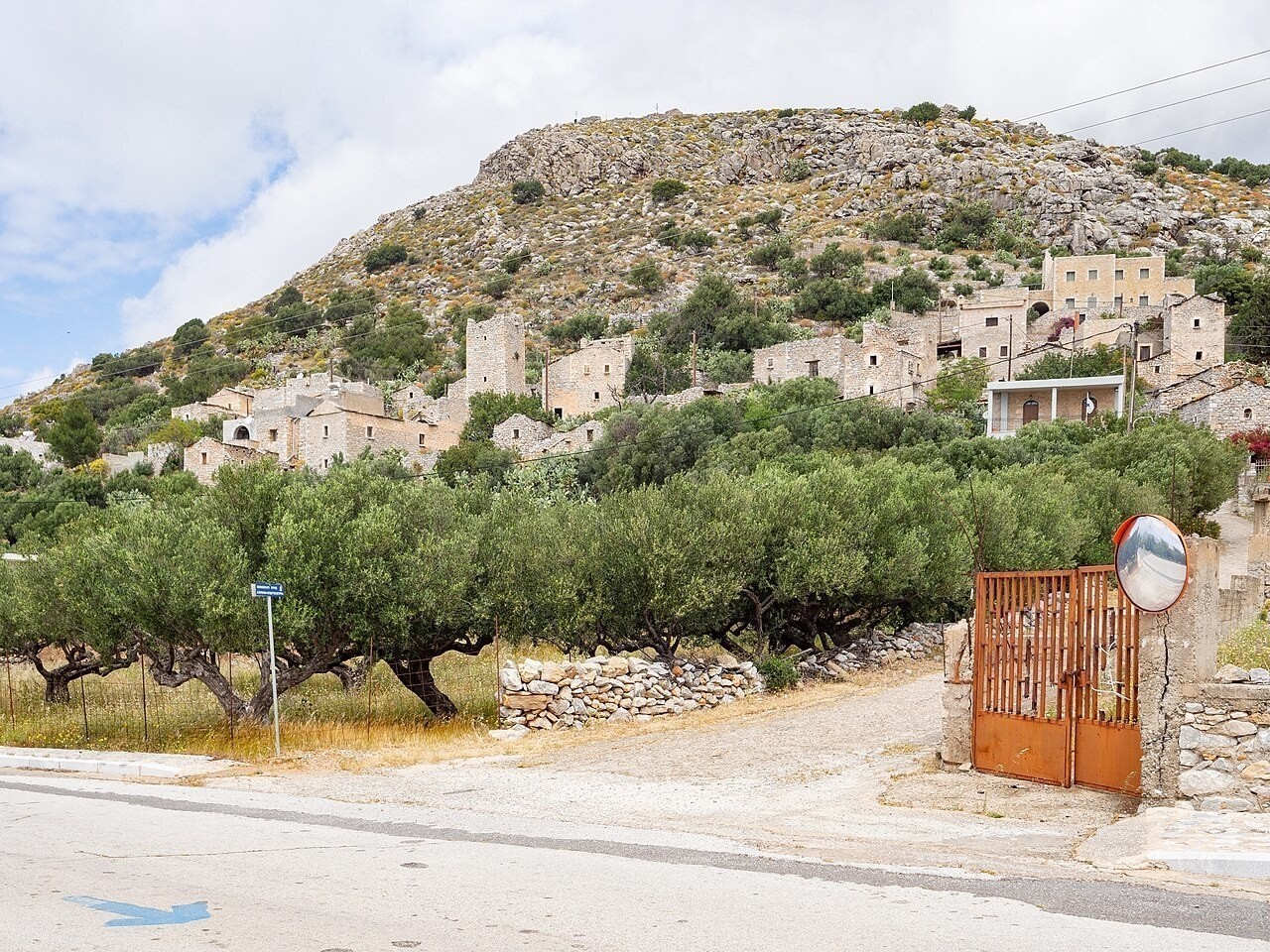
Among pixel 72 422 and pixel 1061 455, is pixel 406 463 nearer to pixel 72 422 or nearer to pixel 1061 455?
pixel 72 422

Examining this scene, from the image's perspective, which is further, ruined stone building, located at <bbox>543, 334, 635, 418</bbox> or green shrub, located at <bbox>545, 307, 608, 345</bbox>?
green shrub, located at <bbox>545, 307, 608, 345</bbox>

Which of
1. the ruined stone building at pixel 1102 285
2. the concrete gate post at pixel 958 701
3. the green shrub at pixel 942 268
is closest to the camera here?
the concrete gate post at pixel 958 701

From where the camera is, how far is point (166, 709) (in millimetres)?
20516

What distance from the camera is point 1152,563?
29.3 feet

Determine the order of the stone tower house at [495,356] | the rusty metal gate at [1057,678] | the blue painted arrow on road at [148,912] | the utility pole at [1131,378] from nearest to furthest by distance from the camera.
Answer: the blue painted arrow on road at [148,912] < the rusty metal gate at [1057,678] < the utility pole at [1131,378] < the stone tower house at [495,356]

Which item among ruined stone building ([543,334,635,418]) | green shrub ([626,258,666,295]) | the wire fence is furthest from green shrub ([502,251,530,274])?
the wire fence

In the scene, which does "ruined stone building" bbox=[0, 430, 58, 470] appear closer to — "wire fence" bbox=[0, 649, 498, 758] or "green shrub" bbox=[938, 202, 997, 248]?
"wire fence" bbox=[0, 649, 498, 758]

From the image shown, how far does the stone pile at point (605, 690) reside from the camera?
1755cm

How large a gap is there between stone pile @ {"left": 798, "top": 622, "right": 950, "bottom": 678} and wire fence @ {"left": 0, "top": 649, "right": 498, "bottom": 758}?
6.89 metres

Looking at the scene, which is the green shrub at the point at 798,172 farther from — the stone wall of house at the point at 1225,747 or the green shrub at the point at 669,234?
the stone wall of house at the point at 1225,747

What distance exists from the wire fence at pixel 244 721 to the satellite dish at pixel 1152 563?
11.0 metres

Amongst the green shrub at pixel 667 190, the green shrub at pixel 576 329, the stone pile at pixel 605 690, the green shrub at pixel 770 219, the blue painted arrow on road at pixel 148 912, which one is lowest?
the stone pile at pixel 605 690

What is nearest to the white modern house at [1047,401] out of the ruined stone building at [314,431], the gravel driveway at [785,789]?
the ruined stone building at [314,431]

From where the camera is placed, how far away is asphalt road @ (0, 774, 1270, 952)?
227 inches
